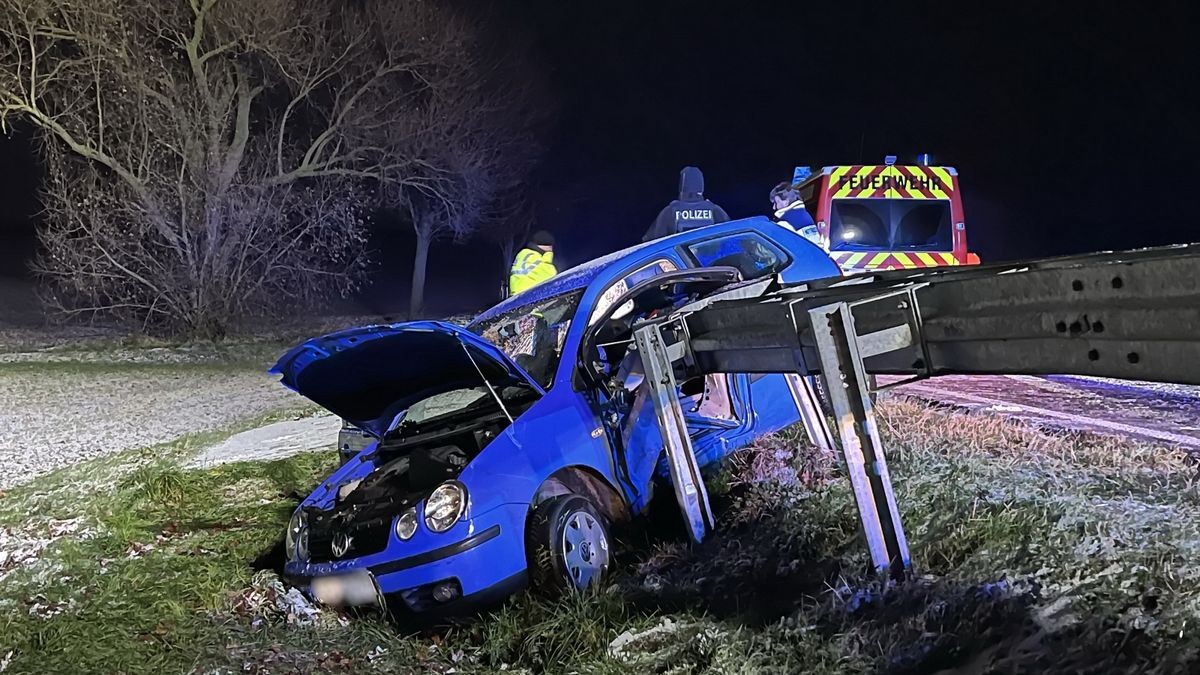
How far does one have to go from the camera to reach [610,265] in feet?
16.2

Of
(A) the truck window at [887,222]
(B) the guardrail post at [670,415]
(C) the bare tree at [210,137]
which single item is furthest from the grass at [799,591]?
(C) the bare tree at [210,137]

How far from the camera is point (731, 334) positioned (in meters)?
3.77

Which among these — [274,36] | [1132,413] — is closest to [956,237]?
[1132,413]

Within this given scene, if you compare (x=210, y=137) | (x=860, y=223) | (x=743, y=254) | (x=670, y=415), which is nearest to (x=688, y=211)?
(x=860, y=223)

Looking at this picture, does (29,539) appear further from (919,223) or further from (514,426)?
(919,223)

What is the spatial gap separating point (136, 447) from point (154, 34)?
11775 millimetres

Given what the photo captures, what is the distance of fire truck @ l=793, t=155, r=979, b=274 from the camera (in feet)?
28.1

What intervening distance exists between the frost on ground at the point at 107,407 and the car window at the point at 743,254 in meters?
5.52

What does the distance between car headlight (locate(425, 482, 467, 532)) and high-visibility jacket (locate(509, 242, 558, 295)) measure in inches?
246

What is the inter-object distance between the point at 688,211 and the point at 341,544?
179 inches

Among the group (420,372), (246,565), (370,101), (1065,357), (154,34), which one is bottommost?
(246,565)

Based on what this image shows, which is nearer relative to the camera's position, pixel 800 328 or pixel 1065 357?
pixel 1065 357

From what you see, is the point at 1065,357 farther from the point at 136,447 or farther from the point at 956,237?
the point at 136,447

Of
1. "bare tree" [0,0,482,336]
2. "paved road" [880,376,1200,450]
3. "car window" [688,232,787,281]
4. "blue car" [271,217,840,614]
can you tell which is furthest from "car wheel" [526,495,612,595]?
"bare tree" [0,0,482,336]
